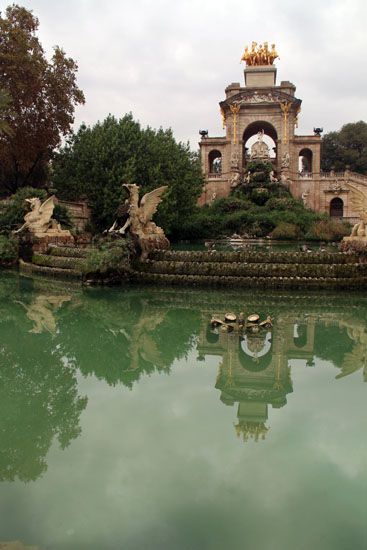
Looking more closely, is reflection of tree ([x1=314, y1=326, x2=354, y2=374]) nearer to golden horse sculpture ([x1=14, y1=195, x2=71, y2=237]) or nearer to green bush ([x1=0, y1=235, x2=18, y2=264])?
golden horse sculpture ([x1=14, y1=195, x2=71, y2=237])

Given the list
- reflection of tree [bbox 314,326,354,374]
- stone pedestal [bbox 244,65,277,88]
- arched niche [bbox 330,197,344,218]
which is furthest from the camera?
stone pedestal [bbox 244,65,277,88]

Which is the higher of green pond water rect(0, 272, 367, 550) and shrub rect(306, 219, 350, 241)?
shrub rect(306, 219, 350, 241)

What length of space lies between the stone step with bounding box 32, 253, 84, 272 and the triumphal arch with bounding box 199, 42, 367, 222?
85.5 ft

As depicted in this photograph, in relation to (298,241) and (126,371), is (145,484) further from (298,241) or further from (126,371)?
(298,241)

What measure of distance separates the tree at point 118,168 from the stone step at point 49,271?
7.65m

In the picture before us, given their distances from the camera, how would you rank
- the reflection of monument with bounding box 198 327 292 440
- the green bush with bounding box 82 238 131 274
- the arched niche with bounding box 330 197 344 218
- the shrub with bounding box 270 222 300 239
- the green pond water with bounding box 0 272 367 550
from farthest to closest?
the arched niche with bounding box 330 197 344 218 < the shrub with bounding box 270 222 300 239 < the green bush with bounding box 82 238 131 274 < the reflection of monument with bounding box 198 327 292 440 < the green pond water with bounding box 0 272 367 550

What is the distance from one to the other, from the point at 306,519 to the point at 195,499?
2.91 ft

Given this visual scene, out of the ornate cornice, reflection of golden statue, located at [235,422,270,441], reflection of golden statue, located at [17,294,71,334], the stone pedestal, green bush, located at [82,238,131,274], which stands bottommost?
reflection of golden statue, located at [235,422,270,441]

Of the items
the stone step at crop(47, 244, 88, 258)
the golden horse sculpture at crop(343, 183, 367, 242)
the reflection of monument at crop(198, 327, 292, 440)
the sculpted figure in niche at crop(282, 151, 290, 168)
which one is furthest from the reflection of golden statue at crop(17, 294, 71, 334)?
the sculpted figure in niche at crop(282, 151, 290, 168)

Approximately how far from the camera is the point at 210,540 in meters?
3.67

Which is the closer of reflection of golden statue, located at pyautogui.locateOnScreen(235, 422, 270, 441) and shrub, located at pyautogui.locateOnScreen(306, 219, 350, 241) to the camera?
reflection of golden statue, located at pyautogui.locateOnScreen(235, 422, 270, 441)

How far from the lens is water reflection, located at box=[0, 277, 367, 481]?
5.80m

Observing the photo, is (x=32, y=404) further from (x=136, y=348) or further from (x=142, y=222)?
(x=142, y=222)

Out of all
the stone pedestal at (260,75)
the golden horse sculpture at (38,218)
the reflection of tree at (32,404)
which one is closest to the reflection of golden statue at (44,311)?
the reflection of tree at (32,404)
